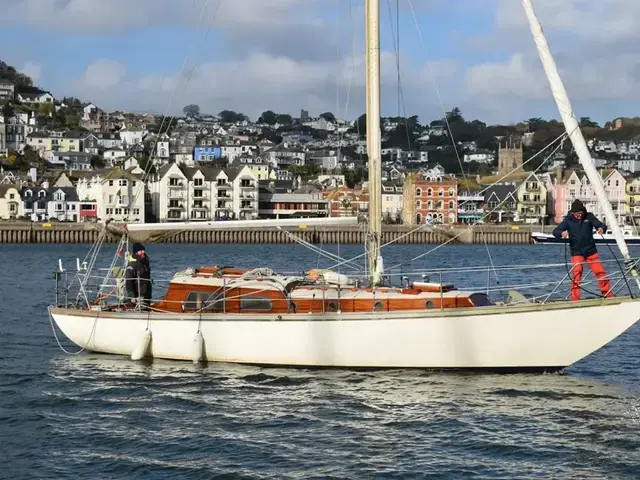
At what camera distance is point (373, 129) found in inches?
816

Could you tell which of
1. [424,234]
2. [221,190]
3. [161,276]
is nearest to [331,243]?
[424,234]

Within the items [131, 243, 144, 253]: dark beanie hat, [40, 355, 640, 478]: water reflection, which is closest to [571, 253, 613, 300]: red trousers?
[40, 355, 640, 478]: water reflection

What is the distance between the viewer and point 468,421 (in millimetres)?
16500

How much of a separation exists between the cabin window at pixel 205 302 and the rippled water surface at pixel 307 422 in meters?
1.17

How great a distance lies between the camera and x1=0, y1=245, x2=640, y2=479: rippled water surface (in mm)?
14297

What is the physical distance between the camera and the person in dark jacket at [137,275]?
21.7m

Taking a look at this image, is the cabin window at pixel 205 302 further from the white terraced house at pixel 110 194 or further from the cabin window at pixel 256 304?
the white terraced house at pixel 110 194

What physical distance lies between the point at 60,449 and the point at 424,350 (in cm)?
689

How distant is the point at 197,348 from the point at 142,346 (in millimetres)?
1273

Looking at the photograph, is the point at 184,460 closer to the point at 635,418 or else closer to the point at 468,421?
the point at 468,421

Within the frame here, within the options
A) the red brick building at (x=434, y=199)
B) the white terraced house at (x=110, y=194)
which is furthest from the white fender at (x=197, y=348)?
the red brick building at (x=434, y=199)

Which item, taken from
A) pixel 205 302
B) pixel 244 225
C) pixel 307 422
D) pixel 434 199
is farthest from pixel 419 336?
pixel 434 199

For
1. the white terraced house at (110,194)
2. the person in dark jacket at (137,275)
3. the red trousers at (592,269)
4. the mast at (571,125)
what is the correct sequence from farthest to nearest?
the white terraced house at (110,194)
the person in dark jacket at (137,275)
the red trousers at (592,269)
the mast at (571,125)

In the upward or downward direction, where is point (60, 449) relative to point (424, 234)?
downward
